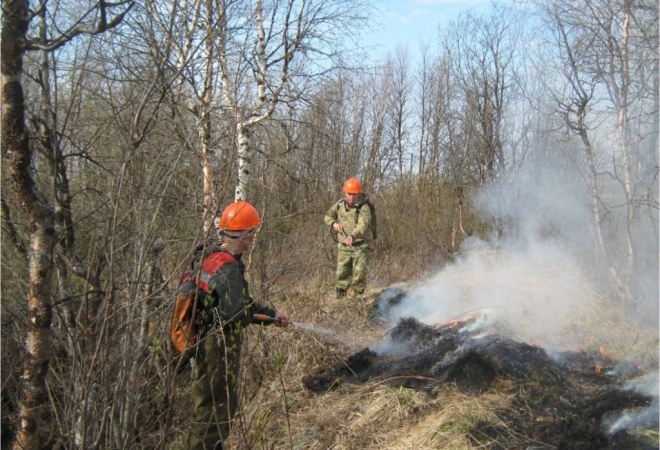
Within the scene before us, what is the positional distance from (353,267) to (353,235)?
1.95 ft

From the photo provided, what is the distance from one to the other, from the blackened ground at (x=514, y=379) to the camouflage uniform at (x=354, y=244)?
178cm

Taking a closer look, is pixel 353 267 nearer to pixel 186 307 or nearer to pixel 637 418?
pixel 637 418

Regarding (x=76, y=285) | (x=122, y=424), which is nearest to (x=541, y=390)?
(x=122, y=424)

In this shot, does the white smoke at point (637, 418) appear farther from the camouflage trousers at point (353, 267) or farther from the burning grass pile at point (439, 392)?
the camouflage trousers at point (353, 267)

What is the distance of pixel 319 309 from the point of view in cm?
720

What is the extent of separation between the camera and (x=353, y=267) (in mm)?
8523

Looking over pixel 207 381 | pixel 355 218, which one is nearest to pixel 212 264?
pixel 207 381

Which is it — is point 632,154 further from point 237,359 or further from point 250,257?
point 237,359

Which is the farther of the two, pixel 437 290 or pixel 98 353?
pixel 437 290

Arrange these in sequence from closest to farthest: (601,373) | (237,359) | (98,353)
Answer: (98,353) → (237,359) → (601,373)

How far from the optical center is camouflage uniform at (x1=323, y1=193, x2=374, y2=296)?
326 inches

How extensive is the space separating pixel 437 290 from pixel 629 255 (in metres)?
2.79

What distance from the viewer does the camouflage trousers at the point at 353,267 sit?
8305mm

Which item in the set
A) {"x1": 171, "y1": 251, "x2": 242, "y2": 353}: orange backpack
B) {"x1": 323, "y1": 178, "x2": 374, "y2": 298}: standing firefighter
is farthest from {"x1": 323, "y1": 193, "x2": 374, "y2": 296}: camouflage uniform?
{"x1": 171, "y1": 251, "x2": 242, "y2": 353}: orange backpack
